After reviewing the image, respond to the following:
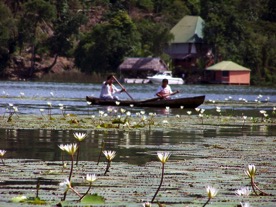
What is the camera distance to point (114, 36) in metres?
99.8

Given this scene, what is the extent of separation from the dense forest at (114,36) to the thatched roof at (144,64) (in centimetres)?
299

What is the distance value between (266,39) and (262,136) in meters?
83.6

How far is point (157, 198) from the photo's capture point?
977cm

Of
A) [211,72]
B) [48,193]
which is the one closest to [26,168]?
[48,193]

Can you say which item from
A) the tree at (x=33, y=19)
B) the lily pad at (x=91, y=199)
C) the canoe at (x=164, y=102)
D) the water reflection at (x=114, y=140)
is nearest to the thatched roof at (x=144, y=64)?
the tree at (x=33, y=19)

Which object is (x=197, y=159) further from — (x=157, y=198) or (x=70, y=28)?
(x=70, y=28)

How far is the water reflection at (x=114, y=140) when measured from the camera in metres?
14.5

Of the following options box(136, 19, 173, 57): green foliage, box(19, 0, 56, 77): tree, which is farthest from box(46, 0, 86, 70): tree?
box(136, 19, 173, 57): green foliage

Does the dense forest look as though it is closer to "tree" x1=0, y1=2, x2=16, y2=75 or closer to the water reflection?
"tree" x1=0, y1=2, x2=16, y2=75

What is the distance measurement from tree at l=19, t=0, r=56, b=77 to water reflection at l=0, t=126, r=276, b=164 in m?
81.8

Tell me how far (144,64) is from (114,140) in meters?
81.2

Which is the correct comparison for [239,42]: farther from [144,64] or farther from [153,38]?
[144,64]

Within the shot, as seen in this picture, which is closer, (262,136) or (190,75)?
(262,136)

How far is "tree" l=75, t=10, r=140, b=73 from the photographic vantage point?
328 ft
